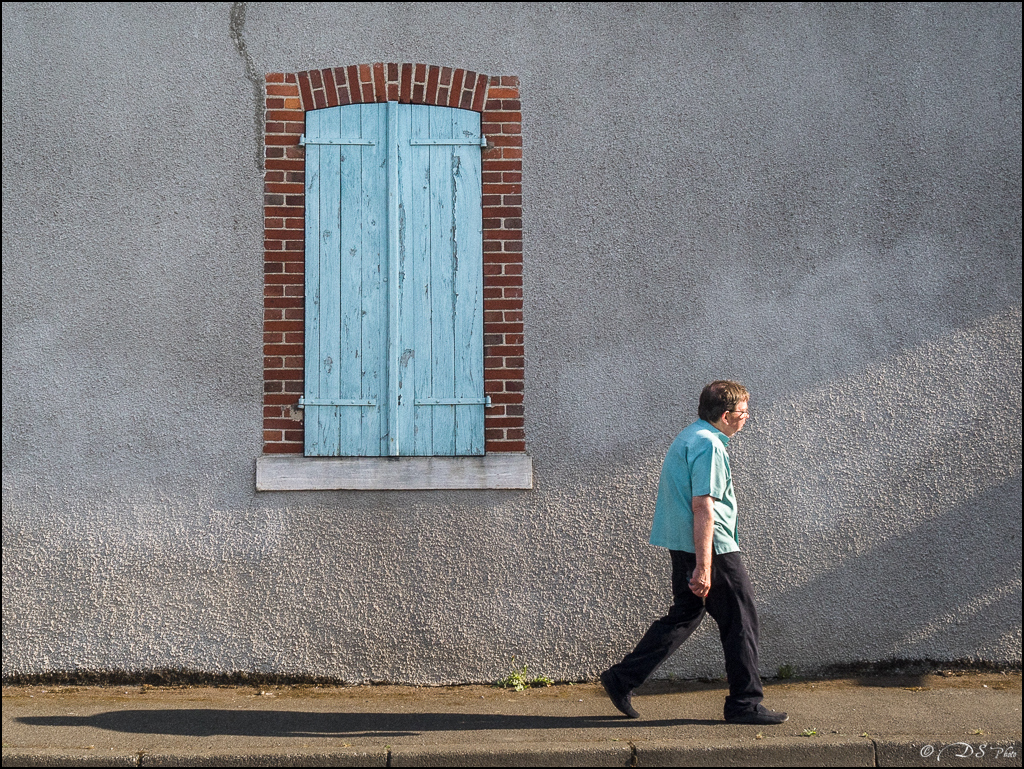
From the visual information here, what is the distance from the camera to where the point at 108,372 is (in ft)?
15.7

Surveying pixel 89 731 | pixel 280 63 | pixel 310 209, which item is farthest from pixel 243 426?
pixel 280 63

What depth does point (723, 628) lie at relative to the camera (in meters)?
3.96

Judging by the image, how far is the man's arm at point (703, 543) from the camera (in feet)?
12.4

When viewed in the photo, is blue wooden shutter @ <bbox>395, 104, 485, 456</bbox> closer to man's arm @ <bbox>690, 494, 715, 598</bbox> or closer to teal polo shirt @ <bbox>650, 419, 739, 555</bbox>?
teal polo shirt @ <bbox>650, 419, 739, 555</bbox>

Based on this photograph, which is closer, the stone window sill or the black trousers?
the black trousers

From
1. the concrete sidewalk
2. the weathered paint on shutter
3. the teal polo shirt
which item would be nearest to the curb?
the concrete sidewalk

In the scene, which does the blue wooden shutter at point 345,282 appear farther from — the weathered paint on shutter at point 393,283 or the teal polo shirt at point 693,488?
the teal polo shirt at point 693,488

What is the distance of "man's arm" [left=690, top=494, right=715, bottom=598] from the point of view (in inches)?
149

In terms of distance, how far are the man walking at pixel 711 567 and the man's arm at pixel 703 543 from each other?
1 cm

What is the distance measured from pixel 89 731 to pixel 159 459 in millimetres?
1421

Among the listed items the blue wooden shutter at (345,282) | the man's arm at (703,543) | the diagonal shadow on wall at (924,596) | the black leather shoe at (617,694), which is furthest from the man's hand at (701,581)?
the blue wooden shutter at (345,282)

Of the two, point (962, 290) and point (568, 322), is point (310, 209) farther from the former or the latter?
point (962, 290)

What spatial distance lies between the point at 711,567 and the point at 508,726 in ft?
3.99

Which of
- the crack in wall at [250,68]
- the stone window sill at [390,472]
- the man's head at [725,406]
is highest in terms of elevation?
the crack in wall at [250,68]
